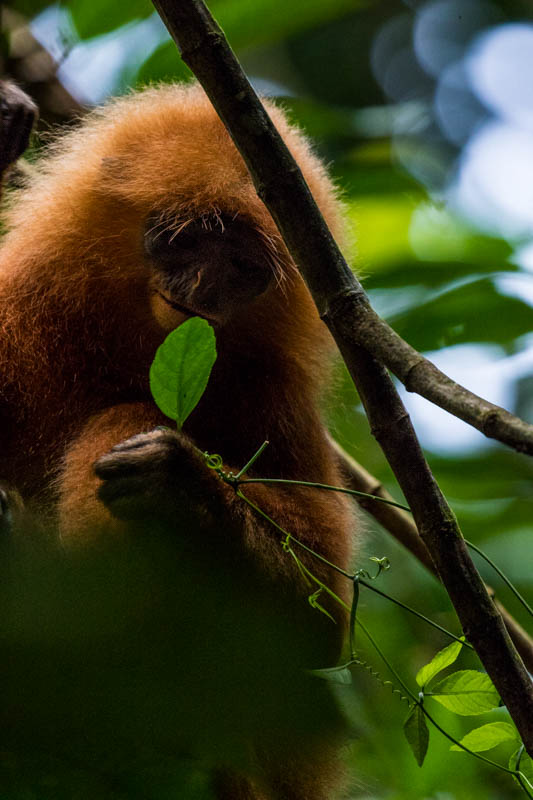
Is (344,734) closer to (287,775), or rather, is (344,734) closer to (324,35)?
(287,775)

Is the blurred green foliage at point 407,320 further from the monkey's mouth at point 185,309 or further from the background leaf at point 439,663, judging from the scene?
the background leaf at point 439,663

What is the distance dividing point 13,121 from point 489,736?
6.33ft

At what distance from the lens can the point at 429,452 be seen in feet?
11.4

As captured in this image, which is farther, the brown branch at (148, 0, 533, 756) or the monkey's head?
the monkey's head

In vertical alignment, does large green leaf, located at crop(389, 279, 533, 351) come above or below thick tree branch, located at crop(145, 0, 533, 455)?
below

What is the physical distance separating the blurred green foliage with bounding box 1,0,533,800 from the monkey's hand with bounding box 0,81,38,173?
0.65 meters

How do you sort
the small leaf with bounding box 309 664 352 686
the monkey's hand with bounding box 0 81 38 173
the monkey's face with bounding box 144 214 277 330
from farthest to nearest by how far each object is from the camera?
the monkey's hand with bounding box 0 81 38 173 < the monkey's face with bounding box 144 214 277 330 < the small leaf with bounding box 309 664 352 686

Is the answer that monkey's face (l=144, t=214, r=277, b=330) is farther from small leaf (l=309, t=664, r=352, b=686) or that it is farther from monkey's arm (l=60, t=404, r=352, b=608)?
small leaf (l=309, t=664, r=352, b=686)

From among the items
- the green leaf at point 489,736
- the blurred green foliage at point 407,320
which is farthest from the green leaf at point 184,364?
the blurred green foliage at point 407,320

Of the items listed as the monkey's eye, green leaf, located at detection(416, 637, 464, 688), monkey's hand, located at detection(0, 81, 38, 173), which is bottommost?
green leaf, located at detection(416, 637, 464, 688)

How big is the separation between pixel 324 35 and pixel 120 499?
8.59 meters

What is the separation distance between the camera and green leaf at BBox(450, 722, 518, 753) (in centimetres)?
156

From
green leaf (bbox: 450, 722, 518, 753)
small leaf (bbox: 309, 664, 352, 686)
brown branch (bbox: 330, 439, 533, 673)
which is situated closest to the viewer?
small leaf (bbox: 309, 664, 352, 686)

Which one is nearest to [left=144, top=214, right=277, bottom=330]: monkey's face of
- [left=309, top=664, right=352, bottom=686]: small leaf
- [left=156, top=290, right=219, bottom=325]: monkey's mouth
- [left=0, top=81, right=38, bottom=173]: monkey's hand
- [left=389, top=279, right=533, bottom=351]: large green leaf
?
[left=156, top=290, right=219, bottom=325]: monkey's mouth
